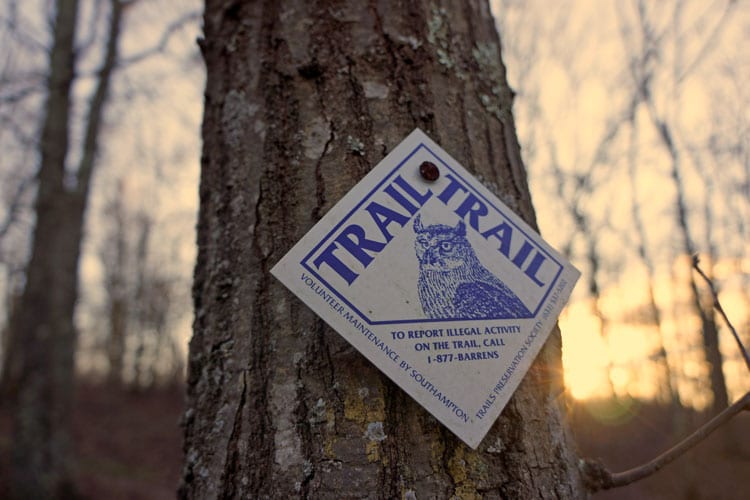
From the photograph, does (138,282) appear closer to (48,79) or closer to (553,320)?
(48,79)

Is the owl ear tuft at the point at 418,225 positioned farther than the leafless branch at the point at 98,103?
No

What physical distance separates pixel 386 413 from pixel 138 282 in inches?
852

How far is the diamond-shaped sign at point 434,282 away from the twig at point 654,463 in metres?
0.24

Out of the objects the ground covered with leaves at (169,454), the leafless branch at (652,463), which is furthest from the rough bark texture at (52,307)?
the leafless branch at (652,463)

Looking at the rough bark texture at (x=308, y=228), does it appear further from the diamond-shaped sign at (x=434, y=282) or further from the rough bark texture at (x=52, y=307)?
the rough bark texture at (x=52, y=307)

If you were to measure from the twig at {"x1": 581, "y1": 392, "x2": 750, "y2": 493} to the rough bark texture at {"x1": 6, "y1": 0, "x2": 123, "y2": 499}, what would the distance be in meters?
5.77

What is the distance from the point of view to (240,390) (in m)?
0.75

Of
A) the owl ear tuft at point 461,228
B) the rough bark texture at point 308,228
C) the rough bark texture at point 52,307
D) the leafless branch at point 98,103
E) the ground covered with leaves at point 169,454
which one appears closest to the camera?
the rough bark texture at point 308,228

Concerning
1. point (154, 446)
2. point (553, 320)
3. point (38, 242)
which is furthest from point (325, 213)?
point (154, 446)

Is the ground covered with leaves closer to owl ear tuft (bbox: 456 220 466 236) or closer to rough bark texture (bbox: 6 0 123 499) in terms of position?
Answer: rough bark texture (bbox: 6 0 123 499)

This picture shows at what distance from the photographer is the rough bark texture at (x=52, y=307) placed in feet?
16.9

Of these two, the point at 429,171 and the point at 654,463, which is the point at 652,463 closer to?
the point at 654,463

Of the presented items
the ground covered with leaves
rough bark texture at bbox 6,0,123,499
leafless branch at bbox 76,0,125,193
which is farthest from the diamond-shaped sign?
leafless branch at bbox 76,0,125,193

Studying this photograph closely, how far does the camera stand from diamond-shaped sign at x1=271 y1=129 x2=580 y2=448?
68 centimetres
